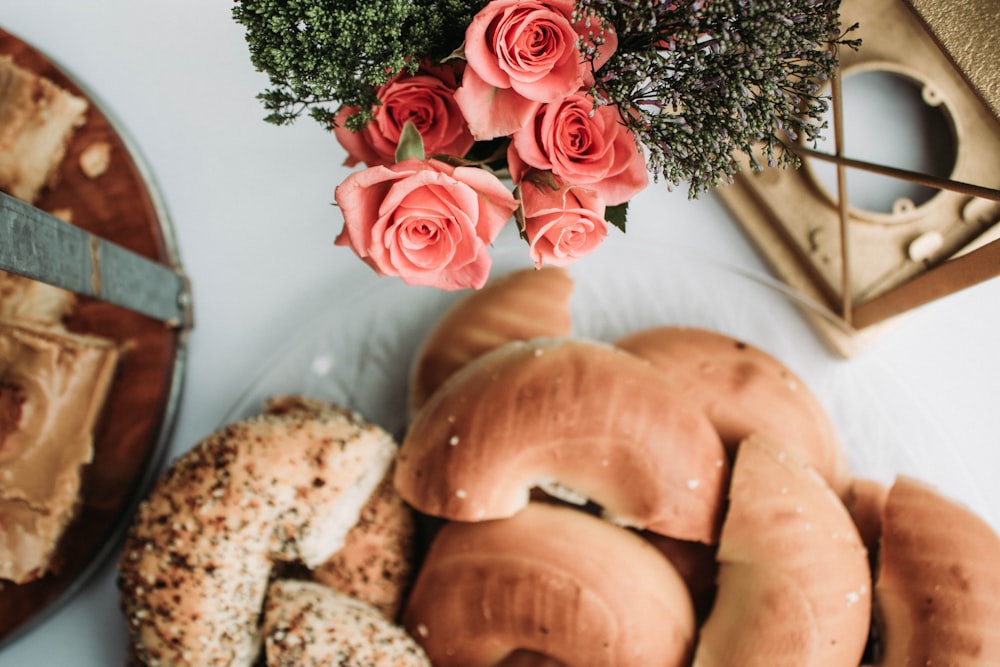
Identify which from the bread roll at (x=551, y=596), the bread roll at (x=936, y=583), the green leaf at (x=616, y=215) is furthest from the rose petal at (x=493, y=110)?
the bread roll at (x=936, y=583)

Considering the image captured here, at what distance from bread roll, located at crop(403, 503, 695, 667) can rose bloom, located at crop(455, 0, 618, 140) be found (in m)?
0.46

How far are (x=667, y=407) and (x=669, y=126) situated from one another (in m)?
0.36

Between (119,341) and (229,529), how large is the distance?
0.34 meters

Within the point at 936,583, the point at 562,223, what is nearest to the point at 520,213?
the point at 562,223

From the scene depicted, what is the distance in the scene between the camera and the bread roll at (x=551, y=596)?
78 centimetres

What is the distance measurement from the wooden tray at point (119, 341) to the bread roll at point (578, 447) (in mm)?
397

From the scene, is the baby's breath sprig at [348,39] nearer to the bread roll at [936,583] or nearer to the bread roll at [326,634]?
the bread roll at [326,634]

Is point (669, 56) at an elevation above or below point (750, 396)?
above

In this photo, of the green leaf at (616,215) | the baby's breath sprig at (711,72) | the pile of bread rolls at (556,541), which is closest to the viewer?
the baby's breath sprig at (711,72)

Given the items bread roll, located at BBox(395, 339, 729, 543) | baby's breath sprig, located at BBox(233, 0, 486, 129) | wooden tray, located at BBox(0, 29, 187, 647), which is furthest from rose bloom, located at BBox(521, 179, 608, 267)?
wooden tray, located at BBox(0, 29, 187, 647)

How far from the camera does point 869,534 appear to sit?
35.0 inches

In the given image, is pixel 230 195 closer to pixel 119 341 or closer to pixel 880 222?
pixel 119 341

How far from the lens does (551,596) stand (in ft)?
2.59

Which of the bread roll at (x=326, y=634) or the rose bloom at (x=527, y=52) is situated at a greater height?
the rose bloom at (x=527, y=52)
